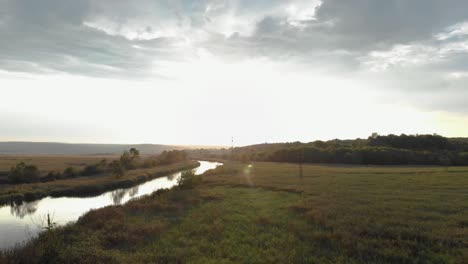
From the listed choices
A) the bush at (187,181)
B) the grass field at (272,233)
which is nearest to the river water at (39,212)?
the grass field at (272,233)

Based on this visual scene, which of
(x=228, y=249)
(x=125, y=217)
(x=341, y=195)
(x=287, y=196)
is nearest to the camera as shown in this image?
(x=228, y=249)

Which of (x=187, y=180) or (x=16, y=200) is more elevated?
(x=187, y=180)

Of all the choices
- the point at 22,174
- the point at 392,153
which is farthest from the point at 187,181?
the point at 392,153

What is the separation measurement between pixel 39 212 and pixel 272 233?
86.5 feet

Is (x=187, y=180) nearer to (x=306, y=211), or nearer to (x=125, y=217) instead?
(x=125, y=217)

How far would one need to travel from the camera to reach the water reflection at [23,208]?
97.3ft

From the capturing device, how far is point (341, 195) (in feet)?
88.2

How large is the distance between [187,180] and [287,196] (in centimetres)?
1279

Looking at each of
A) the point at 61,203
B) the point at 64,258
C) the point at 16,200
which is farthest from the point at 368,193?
the point at 16,200

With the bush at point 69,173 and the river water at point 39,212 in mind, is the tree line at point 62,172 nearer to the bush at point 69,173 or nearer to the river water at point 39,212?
the bush at point 69,173

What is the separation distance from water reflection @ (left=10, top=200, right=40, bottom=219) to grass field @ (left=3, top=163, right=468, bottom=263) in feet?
45.4

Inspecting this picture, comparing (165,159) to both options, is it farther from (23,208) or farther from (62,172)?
(23,208)

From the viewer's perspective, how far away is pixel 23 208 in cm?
3238

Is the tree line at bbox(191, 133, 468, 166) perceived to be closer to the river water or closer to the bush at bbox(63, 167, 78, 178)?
the river water
